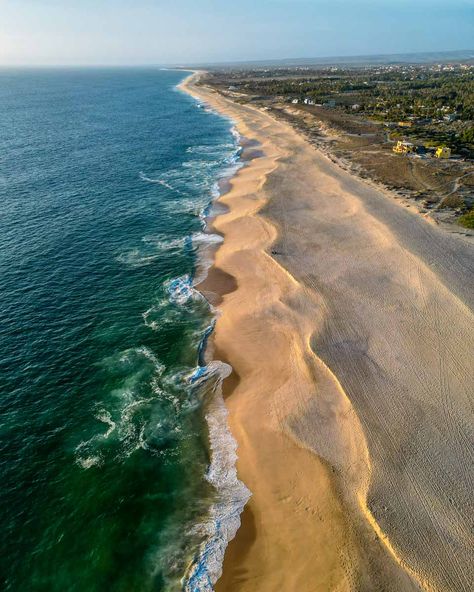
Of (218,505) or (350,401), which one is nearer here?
(218,505)

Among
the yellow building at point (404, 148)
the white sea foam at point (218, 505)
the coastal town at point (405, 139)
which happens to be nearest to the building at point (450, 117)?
the coastal town at point (405, 139)

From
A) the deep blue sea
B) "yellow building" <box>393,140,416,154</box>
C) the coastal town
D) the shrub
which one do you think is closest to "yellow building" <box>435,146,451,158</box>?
the coastal town

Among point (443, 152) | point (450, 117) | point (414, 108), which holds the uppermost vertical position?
point (443, 152)

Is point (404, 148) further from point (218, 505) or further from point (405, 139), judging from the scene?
point (218, 505)

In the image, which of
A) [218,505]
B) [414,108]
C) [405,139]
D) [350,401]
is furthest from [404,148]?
[218,505]

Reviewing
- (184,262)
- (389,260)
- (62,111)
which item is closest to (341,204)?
(389,260)

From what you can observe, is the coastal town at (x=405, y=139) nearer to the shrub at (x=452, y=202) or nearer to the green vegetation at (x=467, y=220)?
the shrub at (x=452, y=202)

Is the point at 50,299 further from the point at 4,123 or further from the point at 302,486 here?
the point at 4,123

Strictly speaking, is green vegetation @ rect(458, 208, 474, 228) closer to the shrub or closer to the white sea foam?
the shrub
